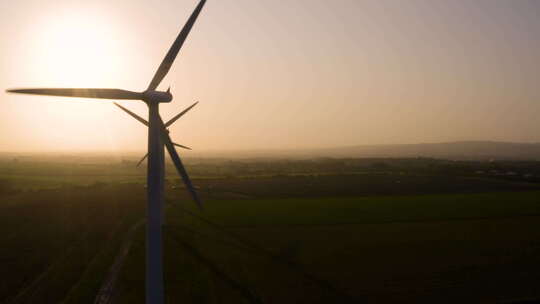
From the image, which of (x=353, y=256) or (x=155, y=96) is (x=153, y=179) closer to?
(x=155, y=96)

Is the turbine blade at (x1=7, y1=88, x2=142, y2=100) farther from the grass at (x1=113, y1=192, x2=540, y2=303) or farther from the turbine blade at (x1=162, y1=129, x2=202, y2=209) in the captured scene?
the grass at (x1=113, y1=192, x2=540, y2=303)

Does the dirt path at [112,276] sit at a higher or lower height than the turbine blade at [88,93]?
lower

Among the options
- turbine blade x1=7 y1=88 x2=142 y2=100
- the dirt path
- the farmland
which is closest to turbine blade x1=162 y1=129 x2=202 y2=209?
turbine blade x1=7 y1=88 x2=142 y2=100

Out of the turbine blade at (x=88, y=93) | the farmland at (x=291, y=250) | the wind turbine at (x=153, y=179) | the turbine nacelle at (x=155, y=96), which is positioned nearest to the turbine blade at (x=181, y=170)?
the wind turbine at (x=153, y=179)

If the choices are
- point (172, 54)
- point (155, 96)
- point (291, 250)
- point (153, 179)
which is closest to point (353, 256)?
point (291, 250)

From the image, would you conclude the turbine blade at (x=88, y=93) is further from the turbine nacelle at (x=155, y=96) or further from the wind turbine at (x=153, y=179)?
the turbine nacelle at (x=155, y=96)

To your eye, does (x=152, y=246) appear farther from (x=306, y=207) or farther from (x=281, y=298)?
(x=306, y=207)
